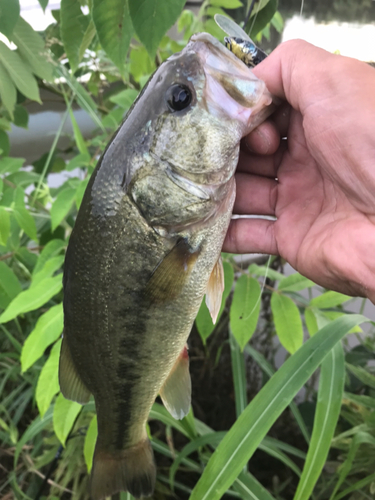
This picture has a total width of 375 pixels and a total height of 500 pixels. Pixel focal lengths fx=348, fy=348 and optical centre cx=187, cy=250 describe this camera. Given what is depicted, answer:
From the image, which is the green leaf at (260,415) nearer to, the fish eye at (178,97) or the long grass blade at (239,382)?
the long grass blade at (239,382)

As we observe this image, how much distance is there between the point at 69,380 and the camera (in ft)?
2.45

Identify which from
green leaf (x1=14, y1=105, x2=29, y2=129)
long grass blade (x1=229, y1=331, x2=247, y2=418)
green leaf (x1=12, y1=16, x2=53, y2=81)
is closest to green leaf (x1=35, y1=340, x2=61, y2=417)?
long grass blade (x1=229, y1=331, x2=247, y2=418)

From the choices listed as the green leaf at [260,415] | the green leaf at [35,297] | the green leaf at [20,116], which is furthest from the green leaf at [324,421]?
the green leaf at [20,116]

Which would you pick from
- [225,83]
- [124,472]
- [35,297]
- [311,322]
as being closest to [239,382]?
[311,322]

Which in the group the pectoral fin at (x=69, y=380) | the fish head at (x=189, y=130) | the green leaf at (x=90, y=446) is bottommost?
the green leaf at (x=90, y=446)

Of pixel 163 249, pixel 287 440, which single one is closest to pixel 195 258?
pixel 163 249

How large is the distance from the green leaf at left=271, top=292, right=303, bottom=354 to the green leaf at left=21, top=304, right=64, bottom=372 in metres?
0.55

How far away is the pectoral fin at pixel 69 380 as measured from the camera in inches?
29.1

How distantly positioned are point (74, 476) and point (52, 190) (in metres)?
1.12

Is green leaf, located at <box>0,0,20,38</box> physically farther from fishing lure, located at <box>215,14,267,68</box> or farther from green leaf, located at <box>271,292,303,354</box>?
green leaf, located at <box>271,292,303,354</box>

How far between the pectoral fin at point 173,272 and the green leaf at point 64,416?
420mm

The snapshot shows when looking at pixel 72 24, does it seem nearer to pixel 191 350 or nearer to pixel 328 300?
pixel 328 300

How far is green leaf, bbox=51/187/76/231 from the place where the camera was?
0.95 m

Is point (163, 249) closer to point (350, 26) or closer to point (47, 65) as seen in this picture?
point (47, 65)
